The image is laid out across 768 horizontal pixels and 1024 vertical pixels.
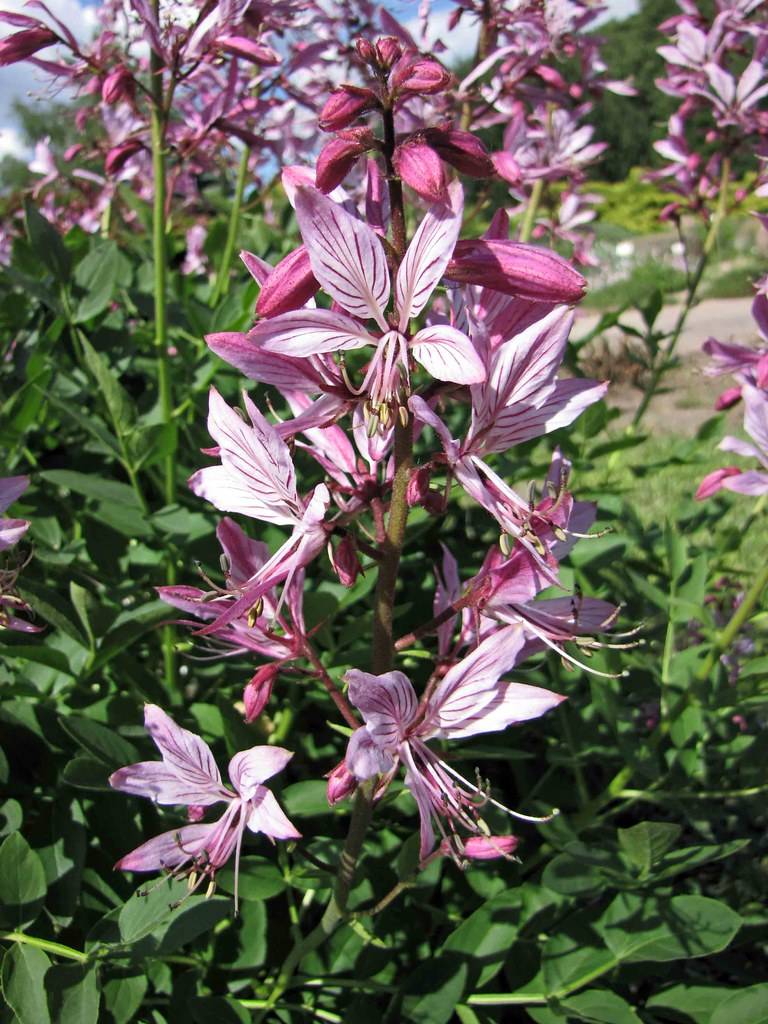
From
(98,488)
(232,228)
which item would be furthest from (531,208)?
(98,488)

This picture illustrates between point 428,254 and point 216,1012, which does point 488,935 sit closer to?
point 216,1012

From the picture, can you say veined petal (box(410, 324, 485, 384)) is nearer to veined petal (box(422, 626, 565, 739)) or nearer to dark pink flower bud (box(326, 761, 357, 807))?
veined petal (box(422, 626, 565, 739))

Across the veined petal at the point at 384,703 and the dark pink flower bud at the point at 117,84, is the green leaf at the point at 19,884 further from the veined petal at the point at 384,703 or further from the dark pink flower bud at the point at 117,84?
the dark pink flower bud at the point at 117,84

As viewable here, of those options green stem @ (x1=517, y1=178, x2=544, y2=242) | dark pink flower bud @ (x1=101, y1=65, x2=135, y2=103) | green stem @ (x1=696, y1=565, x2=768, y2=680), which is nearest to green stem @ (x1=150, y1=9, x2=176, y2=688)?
dark pink flower bud @ (x1=101, y1=65, x2=135, y2=103)

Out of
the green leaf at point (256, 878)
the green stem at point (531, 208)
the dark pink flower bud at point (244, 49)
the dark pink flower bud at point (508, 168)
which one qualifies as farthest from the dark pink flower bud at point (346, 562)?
the green stem at point (531, 208)

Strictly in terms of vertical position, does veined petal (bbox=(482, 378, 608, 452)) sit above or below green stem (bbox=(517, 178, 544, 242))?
above

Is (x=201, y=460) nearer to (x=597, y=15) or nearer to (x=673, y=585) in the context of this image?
(x=673, y=585)
